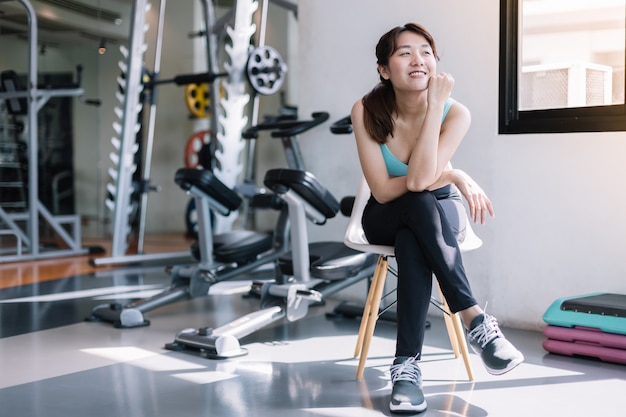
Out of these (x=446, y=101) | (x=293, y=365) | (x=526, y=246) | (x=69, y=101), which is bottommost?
(x=293, y=365)

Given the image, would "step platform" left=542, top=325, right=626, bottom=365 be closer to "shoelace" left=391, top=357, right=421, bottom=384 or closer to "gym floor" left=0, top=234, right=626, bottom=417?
"gym floor" left=0, top=234, right=626, bottom=417

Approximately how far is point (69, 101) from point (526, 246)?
493 centimetres

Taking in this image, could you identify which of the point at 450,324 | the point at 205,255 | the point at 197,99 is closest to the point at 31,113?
the point at 197,99

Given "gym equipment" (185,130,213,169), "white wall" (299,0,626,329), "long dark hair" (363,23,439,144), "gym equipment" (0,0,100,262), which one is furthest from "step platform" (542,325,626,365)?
"gym equipment" (185,130,213,169)

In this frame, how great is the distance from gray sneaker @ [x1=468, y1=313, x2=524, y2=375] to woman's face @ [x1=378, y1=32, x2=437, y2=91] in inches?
29.3

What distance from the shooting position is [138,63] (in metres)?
5.11

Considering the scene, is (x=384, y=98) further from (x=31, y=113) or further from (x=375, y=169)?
(x=31, y=113)

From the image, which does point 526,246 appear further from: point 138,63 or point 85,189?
point 85,189

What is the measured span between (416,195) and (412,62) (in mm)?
425

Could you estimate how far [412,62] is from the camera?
2.17m

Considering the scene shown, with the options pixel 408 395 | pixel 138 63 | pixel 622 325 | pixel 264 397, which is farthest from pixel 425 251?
pixel 138 63

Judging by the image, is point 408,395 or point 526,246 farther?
point 526,246

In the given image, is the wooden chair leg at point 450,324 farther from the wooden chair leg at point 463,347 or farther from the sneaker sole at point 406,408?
the sneaker sole at point 406,408

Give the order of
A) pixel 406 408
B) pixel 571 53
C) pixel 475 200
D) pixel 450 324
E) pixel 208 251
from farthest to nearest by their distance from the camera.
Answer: pixel 208 251 < pixel 571 53 < pixel 450 324 < pixel 475 200 < pixel 406 408
